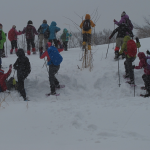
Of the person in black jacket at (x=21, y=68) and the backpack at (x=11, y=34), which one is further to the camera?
the backpack at (x=11, y=34)

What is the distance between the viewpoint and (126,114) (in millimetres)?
3678

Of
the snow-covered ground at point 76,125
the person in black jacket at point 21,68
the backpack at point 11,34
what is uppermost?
the backpack at point 11,34

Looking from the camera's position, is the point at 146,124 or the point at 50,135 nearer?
the point at 50,135

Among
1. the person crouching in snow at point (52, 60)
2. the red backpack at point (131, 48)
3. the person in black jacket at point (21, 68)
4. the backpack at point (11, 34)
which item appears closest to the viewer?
the person in black jacket at point (21, 68)

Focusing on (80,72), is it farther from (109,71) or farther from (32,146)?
(32,146)

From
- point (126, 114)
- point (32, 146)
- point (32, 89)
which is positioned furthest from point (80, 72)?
point (32, 146)

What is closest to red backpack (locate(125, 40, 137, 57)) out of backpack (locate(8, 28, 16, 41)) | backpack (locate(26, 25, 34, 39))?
backpack (locate(26, 25, 34, 39))

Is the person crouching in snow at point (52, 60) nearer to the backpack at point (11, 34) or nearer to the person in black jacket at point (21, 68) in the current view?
the person in black jacket at point (21, 68)

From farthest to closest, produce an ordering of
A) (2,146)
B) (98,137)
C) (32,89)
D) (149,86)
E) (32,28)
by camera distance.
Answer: (32,28)
(32,89)
(149,86)
(98,137)
(2,146)

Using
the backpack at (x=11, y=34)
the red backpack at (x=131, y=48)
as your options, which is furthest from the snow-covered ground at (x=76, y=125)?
the backpack at (x=11, y=34)

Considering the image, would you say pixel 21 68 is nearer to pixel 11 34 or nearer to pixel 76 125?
pixel 76 125

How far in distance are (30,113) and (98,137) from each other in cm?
159

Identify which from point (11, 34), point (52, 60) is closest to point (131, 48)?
point (52, 60)

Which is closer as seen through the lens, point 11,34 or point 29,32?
point 29,32
